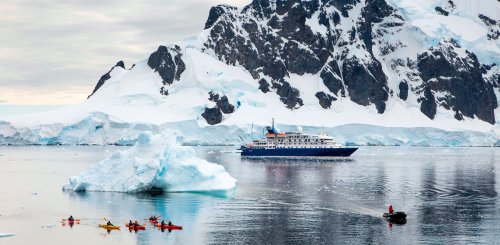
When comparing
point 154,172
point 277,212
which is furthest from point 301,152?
point 277,212

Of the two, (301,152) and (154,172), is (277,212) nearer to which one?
(154,172)

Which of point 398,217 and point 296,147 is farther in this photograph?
point 296,147

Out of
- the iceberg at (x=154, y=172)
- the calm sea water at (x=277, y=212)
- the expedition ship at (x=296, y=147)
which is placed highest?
the expedition ship at (x=296, y=147)

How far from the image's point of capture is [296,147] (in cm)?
15800

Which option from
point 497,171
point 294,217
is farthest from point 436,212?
point 497,171

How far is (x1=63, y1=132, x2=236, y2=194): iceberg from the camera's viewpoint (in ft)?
223

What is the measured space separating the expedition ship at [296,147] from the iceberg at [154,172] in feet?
281

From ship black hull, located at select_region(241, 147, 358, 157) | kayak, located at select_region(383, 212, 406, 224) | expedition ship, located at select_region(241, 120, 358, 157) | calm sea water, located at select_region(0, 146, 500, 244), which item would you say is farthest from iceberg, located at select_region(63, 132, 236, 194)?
expedition ship, located at select_region(241, 120, 358, 157)

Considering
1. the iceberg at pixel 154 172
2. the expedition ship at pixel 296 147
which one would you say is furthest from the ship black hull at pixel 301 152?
the iceberg at pixel 154 172

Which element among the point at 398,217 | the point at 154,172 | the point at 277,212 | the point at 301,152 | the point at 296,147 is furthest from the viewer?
the point at 296,147

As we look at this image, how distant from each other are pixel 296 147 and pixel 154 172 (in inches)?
3639

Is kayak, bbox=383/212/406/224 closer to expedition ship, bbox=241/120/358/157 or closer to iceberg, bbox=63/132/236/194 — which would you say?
iceberg, bbox=63/132/236/194

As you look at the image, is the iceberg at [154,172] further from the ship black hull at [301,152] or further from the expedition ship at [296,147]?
the expedition ship at [296,147]

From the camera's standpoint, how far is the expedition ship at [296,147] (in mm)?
155625
